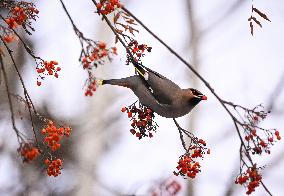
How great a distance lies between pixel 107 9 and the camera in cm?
194

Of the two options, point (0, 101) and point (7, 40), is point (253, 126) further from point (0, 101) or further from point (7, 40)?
point (0, 101)

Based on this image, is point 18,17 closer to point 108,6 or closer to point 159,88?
point 108,6

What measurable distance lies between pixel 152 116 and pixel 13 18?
890 mm

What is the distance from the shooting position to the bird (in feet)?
7.81

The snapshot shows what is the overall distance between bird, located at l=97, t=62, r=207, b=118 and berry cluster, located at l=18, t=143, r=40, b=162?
0.80 m

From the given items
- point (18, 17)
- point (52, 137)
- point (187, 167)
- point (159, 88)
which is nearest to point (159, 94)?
point (159, 88)

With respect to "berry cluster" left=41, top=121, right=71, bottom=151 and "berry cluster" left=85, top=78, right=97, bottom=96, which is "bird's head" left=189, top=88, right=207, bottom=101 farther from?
"berry cluster" left=41, top=121, right=71, bottom=151

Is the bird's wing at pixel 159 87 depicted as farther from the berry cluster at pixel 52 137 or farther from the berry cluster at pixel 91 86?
the berry cluster at pixel 52 137

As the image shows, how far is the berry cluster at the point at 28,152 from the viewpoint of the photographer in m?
1.63

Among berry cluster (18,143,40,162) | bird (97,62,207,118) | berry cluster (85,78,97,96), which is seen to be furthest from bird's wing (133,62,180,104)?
berry cluster (18,143,40,162)

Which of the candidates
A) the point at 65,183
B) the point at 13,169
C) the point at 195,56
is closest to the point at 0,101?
the point at 13,169

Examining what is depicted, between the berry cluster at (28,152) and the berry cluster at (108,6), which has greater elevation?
the berry cluster at (108,6)

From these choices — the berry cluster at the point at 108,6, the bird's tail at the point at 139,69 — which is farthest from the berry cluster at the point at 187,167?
the berry cluster at the point at 108,6

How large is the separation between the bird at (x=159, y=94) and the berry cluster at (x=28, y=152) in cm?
80
